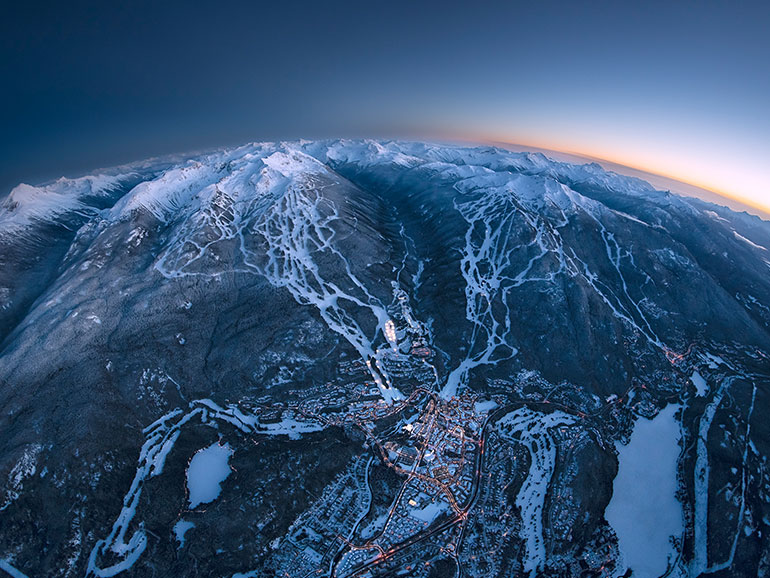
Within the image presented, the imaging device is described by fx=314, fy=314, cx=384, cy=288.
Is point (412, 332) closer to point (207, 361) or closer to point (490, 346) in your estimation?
point (490, 346)

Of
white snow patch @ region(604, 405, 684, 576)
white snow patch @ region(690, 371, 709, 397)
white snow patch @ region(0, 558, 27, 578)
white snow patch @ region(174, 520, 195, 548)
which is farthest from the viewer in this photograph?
white snow patch @ region(690, 371, 709, 397)

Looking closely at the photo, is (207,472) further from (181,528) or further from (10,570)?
(10,570)

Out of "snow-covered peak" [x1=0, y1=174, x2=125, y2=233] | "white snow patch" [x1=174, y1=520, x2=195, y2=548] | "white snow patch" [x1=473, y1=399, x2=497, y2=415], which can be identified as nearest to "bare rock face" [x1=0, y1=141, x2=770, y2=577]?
"white snow patch" [x1=174, y1=520, x2=195, y2=548]

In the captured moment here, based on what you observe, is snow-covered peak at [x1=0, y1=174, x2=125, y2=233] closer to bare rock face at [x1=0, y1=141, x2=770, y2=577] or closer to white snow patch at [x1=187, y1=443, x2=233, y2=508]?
bare rock face at [x1=0, y1=141, x2=770, y2=577]

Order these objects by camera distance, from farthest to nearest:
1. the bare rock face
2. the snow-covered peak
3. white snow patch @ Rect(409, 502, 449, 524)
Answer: the snow-covered peak
white snow patch @ Rect(409, 502, 449, 524)
the bare rock face

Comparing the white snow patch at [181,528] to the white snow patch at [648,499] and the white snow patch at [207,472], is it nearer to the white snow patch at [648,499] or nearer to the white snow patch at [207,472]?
the white snow patch at [207,472]

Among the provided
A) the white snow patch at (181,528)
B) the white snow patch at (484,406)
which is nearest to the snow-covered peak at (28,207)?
the white snow patch at (181,528)

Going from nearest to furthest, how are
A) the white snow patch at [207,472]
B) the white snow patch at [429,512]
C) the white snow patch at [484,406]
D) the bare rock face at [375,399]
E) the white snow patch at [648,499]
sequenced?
the bare rock face at [375,399] → the white snow patch at [648,499] → the white snow patch at [429,512] → the white snow patch at [207,472] → the white snow patch at [484,406]

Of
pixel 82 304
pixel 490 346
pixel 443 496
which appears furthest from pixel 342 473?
pixel 82 304
